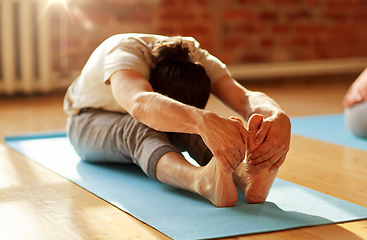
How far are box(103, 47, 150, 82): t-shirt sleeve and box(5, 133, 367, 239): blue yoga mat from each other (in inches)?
14.9

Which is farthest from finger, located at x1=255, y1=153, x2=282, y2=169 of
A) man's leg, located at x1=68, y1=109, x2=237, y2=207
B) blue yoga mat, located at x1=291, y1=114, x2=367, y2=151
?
blue yoga mat, located at x1=291, y1=114, x2=367, y2=151

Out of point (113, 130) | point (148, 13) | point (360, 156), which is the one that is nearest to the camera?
point (113, 130)

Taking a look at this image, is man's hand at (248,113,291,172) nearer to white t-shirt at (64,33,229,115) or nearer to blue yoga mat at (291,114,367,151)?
white t-shirt at (64,33,229,115)

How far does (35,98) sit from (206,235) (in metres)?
3.01

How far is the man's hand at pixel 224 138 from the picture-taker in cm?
133

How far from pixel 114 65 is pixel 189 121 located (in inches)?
15.3

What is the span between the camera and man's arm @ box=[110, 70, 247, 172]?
133 cm

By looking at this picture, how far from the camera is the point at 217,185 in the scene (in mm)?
1414

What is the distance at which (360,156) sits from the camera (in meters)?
2.25

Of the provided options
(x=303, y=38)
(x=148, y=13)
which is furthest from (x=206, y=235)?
(x=303, y=38)

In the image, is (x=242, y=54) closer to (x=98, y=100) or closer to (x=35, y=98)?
(x=35, y=98)

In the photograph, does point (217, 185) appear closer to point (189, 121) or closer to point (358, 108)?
point (189, 121)

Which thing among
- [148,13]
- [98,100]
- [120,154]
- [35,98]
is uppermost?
[148,13]

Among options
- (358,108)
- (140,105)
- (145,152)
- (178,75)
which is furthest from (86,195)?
(358,108)
